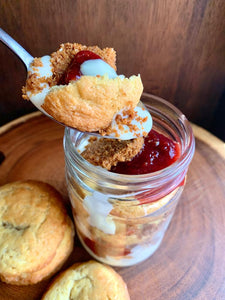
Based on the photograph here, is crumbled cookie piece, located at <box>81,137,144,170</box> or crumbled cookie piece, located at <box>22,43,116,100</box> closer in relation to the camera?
crumbled cookie piece, located at <box>22,43,116,100</box>

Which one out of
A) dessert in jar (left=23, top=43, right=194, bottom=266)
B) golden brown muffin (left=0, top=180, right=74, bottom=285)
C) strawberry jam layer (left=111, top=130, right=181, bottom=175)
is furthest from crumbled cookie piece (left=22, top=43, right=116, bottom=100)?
golden brown muffin (left=0, top=180, right=74, bottom=285)

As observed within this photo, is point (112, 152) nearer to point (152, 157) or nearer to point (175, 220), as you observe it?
point (152, 157)

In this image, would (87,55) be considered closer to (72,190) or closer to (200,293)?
(72,190)

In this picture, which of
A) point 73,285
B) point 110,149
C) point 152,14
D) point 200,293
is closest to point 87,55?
point 110,149

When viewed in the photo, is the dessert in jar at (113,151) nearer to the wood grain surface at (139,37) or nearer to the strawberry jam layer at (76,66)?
the strawberry jam layer at (76,66)

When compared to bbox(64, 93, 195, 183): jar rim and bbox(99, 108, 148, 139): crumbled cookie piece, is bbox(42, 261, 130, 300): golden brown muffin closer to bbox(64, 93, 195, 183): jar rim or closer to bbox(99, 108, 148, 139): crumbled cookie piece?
bbox(64, 93, 195, 183): jar rim

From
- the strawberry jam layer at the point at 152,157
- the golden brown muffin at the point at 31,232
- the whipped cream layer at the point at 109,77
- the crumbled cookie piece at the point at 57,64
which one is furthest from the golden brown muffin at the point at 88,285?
the crumbled cookie piece at the point at 57,64
